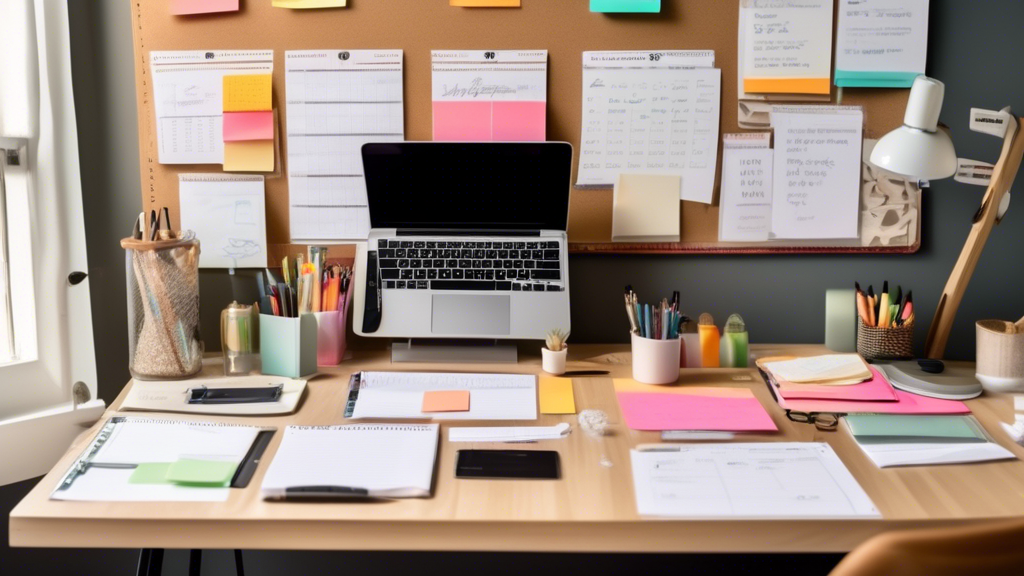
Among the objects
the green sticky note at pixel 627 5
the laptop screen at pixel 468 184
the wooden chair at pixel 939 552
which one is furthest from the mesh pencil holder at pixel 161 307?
the wooden chair at pixel 939 552

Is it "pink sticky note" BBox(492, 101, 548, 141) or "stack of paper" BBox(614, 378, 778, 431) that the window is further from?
"stack of paper" BBox(614, 378, 778, 431)

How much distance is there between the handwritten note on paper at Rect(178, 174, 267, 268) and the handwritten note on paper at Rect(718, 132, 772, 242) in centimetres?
86

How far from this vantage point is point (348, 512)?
0.96 m

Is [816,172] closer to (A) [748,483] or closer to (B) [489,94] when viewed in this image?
(B) [489,94]

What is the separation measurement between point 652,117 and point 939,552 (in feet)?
3.28

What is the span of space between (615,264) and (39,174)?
1.03 meters

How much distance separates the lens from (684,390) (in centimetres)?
135

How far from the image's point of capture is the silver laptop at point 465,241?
150cm

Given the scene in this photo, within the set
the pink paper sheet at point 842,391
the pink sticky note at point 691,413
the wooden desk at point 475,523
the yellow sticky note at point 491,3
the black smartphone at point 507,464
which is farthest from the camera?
the yellow sticky note at point 491,3

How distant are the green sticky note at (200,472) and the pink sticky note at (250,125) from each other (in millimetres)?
716

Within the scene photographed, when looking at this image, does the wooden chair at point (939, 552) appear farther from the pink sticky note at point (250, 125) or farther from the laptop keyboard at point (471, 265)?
the pink sticky note at point (250, 125)

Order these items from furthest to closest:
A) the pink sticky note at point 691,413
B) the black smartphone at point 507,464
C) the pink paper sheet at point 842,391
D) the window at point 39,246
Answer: the window at point 39,246 < the pink paper sheet at point 842,391 < the pink sticky note at point 691,413 < the black smartphone at point 507,464

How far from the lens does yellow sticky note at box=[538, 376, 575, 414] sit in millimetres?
1266

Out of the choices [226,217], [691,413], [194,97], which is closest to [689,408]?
[691,413]
